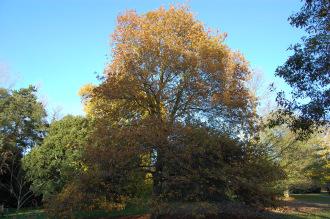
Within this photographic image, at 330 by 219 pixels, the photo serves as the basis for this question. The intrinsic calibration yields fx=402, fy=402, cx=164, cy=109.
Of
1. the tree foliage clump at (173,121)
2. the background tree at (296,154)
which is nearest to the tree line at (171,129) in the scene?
the tree foliage clump at (173,121)

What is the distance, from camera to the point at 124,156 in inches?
545

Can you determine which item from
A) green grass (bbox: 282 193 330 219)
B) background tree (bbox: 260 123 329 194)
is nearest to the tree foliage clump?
green grass (bbox: 282 193 330 219)

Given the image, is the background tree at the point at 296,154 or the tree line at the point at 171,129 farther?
the background tree at the point at 296,154

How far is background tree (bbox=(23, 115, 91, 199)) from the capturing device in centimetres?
2428

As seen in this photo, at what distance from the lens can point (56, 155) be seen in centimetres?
2523

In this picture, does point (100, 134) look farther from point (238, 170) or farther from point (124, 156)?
point (238, 170)

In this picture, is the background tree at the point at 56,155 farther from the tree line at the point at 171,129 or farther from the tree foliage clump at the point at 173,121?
the tree foliage clump at the point at 173,121

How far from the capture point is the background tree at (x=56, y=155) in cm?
2428

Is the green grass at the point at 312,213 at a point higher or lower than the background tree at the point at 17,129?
lower

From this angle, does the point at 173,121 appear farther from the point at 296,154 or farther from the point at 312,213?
the point at 296,154

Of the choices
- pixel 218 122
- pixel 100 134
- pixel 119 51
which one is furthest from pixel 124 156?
pixel 119 51

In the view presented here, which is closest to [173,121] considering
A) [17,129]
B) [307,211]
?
[307,211]

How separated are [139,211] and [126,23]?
9.31m

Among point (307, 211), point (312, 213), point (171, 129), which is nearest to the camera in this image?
point (171, 129)
